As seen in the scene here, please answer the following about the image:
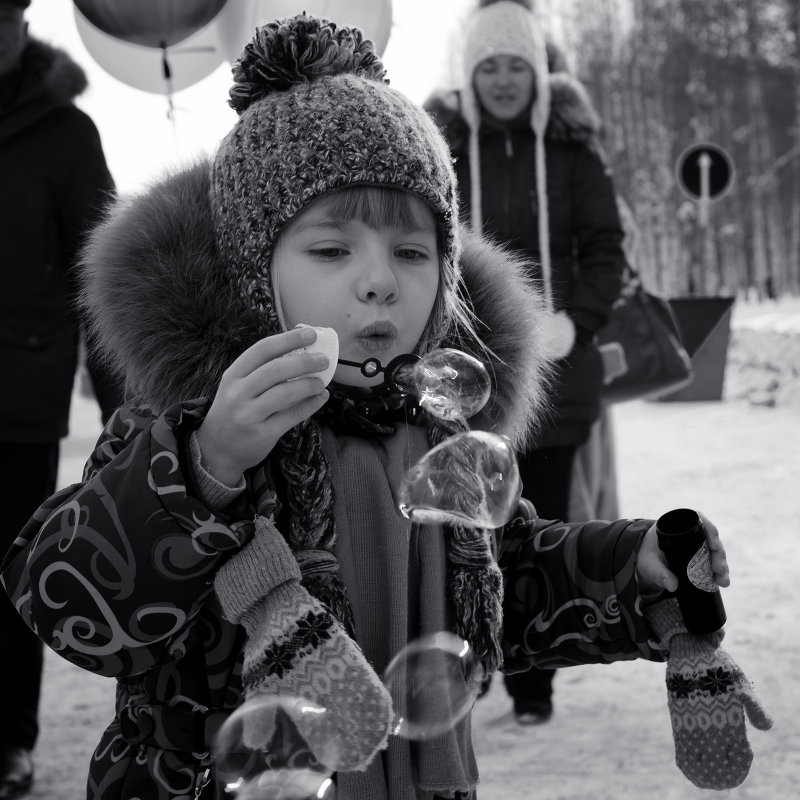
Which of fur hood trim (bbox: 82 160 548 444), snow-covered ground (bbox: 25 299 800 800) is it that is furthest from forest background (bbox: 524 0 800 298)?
fur hood trim (bbox: 82 160 548 444)

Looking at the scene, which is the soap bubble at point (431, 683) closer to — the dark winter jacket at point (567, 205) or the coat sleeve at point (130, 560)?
the coat sleeve at point (130, 560)

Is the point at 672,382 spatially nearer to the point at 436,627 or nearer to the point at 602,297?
the point at 602,297

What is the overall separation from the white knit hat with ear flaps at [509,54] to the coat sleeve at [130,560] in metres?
2.09

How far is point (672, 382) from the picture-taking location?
3.87m

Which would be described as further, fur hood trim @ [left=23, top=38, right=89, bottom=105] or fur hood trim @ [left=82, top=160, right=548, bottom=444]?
fur hood trim @ [left=23, top=38, right=89, bottom=105]

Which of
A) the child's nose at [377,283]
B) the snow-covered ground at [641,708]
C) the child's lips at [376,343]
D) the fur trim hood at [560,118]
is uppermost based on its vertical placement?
the fur trim hood at [560,118]

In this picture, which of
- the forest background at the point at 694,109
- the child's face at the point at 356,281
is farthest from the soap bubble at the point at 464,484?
the forest background at the point at 694,109

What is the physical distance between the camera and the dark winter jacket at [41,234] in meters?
2.74

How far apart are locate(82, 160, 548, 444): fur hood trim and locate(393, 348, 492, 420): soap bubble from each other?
12cm

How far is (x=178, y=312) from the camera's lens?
1.63 m

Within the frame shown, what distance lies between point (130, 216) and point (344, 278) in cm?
44

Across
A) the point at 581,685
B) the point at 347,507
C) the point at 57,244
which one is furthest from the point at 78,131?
the point at 581,685

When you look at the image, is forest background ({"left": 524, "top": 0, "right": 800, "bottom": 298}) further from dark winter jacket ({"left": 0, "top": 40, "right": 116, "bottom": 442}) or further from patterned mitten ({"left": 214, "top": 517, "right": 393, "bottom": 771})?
patterned mitten ({"left": 214, "top": 517, "right": 393, "bottom": 771})

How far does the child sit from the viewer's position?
4.38 feet
